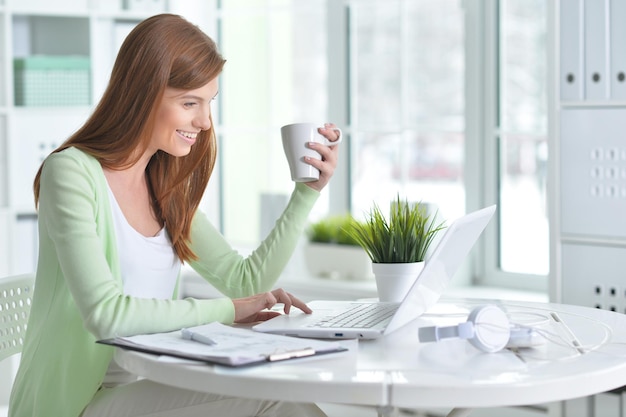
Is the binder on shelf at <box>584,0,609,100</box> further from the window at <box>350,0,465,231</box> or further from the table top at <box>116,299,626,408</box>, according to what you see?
the table top at <box>116,299,626,408</box>

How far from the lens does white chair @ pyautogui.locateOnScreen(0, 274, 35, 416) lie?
6.65ft

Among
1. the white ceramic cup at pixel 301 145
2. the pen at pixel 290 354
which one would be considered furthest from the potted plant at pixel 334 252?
the pen at pixel 290 354

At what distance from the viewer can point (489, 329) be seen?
1.50 meters

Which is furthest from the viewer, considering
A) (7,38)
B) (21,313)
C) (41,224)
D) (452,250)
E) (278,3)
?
(278,3)

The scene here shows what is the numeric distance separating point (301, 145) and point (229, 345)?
0.60m

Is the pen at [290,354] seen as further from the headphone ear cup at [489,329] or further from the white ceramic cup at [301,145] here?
the white ceramic cup at [301,145]

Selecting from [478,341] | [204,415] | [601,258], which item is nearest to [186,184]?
[204,415]

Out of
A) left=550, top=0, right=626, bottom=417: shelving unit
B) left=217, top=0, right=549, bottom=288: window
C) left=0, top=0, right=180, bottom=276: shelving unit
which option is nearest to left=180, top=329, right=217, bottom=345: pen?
left=550, top=0, right=626, bottom=417: shelving unit

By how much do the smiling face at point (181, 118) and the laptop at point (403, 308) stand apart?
42cm

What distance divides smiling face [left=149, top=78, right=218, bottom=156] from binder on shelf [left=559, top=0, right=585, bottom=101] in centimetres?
124

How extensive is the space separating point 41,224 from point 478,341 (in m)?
0.86

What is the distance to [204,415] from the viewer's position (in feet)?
5.63

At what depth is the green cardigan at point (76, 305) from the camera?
1.60 m

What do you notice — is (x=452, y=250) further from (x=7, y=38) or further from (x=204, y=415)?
(x=7, y=38)
